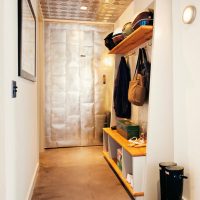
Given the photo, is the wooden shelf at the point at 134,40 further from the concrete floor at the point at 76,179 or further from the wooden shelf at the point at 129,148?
the concrete floor at the point at 76,179

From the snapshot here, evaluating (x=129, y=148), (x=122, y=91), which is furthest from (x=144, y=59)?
(x=129, y=148)

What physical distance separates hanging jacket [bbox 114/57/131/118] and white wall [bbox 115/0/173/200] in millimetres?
1174

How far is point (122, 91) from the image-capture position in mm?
3346

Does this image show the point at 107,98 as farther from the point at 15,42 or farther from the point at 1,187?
the point at 1,187

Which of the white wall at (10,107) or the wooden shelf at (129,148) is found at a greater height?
the white wall at (10,107)

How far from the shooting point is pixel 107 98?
14.9 ft

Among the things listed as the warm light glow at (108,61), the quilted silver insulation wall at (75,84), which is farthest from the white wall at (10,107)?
the warm light glow at (108,61)

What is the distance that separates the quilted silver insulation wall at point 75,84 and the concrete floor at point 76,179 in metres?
0.55

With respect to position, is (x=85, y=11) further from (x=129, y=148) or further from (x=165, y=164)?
(x=165, y=164)

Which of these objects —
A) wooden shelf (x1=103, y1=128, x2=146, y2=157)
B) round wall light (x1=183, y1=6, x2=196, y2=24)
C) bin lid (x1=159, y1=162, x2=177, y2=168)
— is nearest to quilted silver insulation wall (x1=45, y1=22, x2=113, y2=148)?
wooden shelf (x1=103, y1=128, x2=146, y2=157)

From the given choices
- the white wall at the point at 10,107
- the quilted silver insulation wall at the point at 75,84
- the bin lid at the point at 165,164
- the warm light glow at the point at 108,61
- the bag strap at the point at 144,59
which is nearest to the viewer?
the white wall at the point at 10,107

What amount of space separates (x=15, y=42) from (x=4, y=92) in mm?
536

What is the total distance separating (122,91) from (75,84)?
4.39 feet

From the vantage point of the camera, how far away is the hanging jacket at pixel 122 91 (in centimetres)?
333
